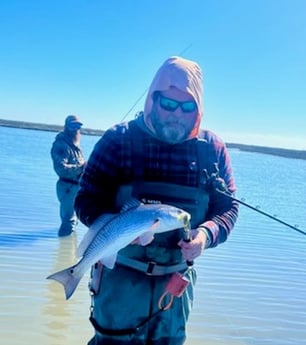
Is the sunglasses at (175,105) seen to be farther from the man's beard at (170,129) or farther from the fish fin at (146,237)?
the fish fin at (146,237)

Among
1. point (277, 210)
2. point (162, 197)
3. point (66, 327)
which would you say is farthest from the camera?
point (277, 210)

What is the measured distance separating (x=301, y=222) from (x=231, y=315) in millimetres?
12778

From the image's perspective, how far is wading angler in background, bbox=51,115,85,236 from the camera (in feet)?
36.7

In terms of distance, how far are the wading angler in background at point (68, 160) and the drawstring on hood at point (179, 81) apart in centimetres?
755

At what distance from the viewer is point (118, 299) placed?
349cm

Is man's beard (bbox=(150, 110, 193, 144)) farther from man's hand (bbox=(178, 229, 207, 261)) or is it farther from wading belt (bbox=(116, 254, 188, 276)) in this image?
wading belt (bbox=(116, 254, 188, 276))

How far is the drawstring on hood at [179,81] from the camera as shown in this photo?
141 inches

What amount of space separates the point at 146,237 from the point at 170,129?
778 millimetres

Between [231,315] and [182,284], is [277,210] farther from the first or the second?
[182,284]

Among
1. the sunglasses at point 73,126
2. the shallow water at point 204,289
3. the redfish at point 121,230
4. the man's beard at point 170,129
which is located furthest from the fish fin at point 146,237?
the sunglasses at point 73,126

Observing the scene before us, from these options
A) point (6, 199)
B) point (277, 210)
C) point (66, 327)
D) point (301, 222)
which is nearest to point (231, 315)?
point (66, 327)

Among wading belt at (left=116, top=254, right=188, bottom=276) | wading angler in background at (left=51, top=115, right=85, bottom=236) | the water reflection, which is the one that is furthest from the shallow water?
wading belt at (left=116, top=254, right=188, bottom=276)

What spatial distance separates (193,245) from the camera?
3354mm

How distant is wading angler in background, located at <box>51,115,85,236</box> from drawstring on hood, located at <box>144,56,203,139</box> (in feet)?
24.8
